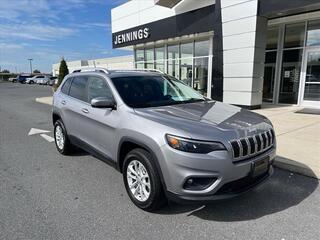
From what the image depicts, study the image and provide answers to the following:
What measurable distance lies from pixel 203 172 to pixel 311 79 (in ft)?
35.2

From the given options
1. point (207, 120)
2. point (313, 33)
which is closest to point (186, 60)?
point (313, 33)

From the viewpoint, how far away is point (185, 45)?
16.0 meters

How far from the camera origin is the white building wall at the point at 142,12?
532 inches

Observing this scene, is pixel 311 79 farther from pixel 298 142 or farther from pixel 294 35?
pixel 298 142

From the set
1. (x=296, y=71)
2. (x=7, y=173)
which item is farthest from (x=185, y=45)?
(x=7, y=173)

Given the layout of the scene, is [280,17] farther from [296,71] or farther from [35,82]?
[35,82]

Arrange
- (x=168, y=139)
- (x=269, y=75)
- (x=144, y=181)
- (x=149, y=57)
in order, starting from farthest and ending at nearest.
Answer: (x=149, y=57) → (x=269, y=75) → (x=144, y=181) → (x=168, y=139)

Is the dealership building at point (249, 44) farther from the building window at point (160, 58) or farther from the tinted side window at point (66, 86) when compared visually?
the tinted side window at point (66, 86)

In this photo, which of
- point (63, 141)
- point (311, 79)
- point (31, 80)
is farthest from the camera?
point (31, 80)

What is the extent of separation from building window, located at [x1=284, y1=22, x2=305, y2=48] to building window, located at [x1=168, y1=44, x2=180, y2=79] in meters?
6.29

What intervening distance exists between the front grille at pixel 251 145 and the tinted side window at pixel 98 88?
1988 millimetres

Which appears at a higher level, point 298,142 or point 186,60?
point 186,60

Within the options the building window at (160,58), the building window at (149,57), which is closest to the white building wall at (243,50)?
the building window at (160,58)

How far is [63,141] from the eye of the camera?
5.72 m
